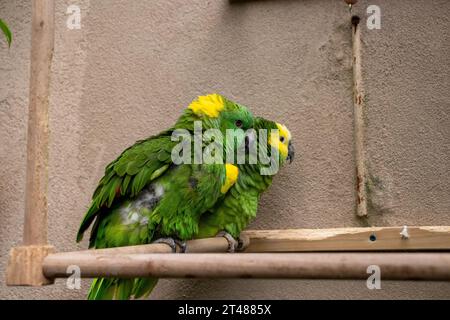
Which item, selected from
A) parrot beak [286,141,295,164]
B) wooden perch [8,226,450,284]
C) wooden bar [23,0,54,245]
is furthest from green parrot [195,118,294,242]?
wooden bar [23,0,54,245]

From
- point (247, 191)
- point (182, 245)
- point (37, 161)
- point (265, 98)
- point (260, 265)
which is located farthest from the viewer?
point (265, 98)

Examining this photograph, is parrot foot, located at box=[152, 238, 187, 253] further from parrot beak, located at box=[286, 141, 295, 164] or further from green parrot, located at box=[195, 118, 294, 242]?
parrot beak, located at box=[286, 141, 295, 164]

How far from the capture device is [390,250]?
1.35m

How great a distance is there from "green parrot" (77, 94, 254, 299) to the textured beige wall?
25 cm

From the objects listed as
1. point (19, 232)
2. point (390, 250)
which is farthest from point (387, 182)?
point (19, 232)

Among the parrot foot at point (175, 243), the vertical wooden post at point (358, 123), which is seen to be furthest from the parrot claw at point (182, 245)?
the vertical wooden post at point (358, 123)

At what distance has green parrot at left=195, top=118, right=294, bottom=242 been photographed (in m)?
1.44

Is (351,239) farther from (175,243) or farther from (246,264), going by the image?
(246,264)

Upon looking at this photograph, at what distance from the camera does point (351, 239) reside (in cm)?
139

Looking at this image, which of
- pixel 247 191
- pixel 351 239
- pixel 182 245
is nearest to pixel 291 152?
pixel 247 191

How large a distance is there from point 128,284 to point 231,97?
2.06 feet

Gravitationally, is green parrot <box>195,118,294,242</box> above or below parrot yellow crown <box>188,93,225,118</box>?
below

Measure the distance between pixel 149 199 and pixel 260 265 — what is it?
634 millimetres

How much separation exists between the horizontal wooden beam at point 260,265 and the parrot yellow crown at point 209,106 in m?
0.63
